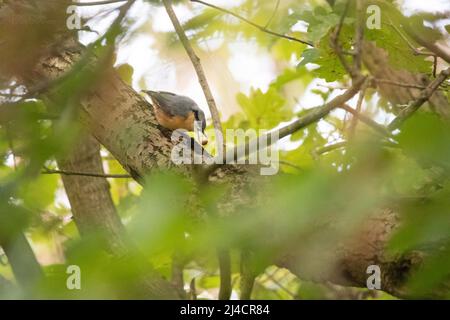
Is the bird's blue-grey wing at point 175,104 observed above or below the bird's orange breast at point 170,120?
above

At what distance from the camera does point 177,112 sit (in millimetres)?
1283

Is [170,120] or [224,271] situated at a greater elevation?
[170,120]

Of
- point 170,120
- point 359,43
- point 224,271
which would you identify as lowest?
point 224,271

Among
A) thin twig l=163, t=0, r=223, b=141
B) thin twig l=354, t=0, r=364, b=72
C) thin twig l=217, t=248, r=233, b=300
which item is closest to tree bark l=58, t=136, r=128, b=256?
thin twig l=163, t=0, r=223, b=141

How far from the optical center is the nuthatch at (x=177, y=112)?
123cm

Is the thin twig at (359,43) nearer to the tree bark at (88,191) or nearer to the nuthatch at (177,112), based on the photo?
the nuthatch at (177,112)

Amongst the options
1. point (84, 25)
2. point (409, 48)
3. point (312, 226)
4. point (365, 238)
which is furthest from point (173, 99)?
point (312, 226)

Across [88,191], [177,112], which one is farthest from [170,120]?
[88,191]

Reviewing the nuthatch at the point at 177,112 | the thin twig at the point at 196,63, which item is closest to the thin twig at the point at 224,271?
the thin twig at the point at 196,63

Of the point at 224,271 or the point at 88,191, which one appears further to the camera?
the point at 88,191

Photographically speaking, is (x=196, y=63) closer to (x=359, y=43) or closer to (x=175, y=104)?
(x=175, y=104)

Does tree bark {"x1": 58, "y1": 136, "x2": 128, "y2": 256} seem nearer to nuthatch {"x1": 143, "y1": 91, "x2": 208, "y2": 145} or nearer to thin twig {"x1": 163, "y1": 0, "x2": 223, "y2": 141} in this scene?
nuthatch {"x1": 143, "y1": 91, "x2": 208, "y2": 145}

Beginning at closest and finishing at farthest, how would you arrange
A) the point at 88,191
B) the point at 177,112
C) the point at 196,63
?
the point at 196,63 < the point at 177,112 < the point at 88,191
